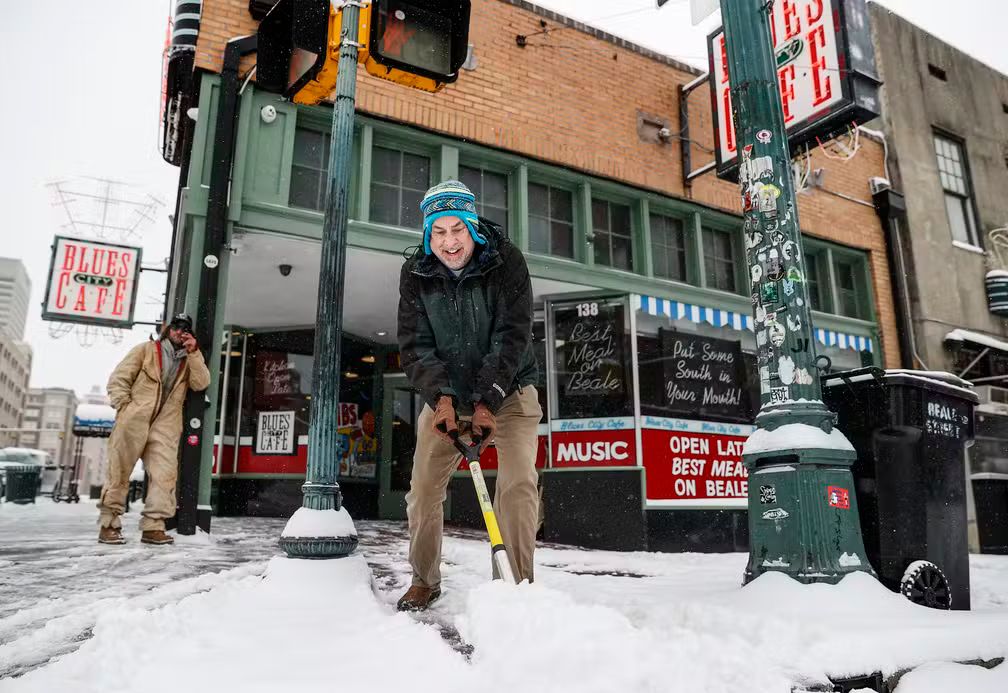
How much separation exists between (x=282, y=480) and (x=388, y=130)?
5309 millimetres

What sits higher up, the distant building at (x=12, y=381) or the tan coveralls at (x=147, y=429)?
the distant building at (x=12, y=381)

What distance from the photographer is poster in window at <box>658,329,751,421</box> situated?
8445mm

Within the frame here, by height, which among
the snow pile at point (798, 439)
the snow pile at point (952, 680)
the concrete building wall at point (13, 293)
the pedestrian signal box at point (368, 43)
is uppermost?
the concrete building wall at point (13, 293)

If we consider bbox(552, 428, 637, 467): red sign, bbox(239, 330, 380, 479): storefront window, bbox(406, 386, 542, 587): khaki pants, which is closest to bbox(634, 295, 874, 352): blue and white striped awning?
bbox(552, 428, 637, 467): red sign

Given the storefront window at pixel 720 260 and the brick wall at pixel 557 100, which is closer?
the brick wall at pixel 557 100

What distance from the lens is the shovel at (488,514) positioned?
2.70m

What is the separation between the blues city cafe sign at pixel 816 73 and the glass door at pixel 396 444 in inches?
231

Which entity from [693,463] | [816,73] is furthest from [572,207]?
[693,463]

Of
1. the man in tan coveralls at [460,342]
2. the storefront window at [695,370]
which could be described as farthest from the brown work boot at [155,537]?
the storefront window at [695,370]

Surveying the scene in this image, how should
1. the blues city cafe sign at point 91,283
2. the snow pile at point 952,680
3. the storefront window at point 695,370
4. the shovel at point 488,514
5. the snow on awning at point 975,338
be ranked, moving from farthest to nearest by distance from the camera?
the blues city cafe sign at point 91,283, the snow on awning at point 975,338, the storefront window at point 695,370, the shovel at point 488,514, the snow pile at point 952,680

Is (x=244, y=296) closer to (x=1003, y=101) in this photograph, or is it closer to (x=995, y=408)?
(x=995, y=408)

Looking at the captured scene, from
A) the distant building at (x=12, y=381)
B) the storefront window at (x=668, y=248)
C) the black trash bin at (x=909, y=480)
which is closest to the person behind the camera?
the black trash bin at (x=909, y=480)

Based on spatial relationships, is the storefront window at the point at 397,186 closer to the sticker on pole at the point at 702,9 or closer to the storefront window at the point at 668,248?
the storefront window at the point at 668,248

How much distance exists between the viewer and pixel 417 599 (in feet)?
10.7
